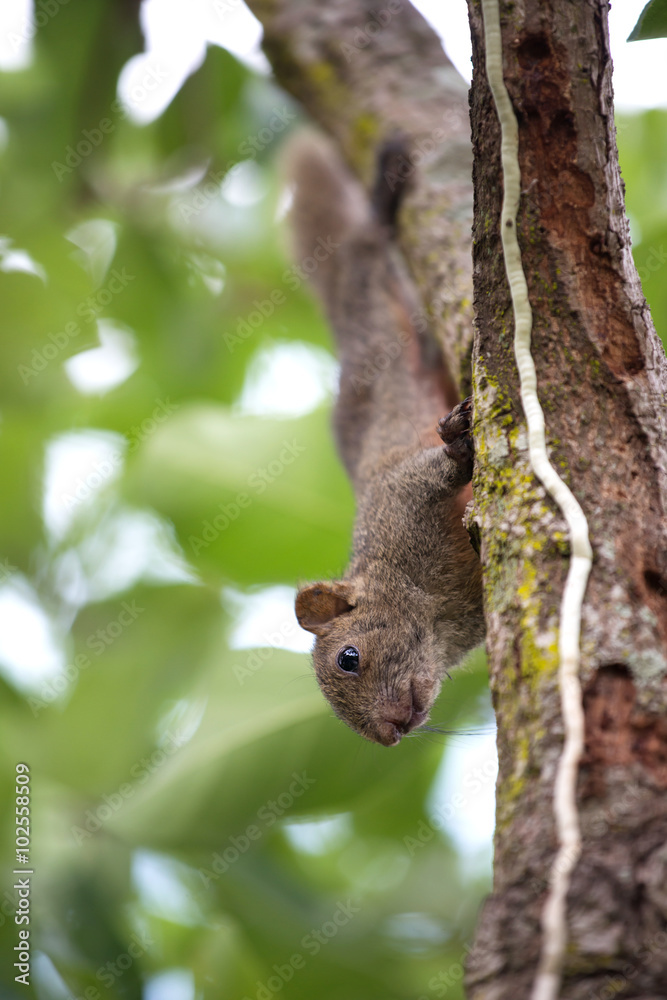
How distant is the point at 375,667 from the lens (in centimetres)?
332

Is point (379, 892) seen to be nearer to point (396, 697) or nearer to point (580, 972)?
point (396, 697)

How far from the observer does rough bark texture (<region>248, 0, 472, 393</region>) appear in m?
3.23

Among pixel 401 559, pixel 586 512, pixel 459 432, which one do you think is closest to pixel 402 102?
pixel 459 432

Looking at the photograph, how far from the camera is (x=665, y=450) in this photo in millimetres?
1748

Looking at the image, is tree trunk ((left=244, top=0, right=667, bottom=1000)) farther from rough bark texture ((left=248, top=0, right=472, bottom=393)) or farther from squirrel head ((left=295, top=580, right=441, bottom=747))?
squirrel head ((left=295, top=580, right=441, bottom=747))

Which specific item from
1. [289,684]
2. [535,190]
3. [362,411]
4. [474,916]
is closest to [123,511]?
[289,684]

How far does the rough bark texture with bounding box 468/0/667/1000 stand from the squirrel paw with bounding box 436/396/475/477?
710 millimetres

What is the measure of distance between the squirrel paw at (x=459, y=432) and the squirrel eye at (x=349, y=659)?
872 mm

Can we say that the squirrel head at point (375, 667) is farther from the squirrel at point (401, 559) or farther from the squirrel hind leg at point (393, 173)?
the squirrel hind leg at point (393, 173)

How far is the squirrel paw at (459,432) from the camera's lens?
8.72 ft

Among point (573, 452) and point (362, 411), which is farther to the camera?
point (362, 411)

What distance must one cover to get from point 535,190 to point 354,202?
13.2ft

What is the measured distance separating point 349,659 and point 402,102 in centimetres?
236

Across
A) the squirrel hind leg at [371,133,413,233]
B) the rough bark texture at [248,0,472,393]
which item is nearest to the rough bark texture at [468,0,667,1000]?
the rough bark texture at [248,0,472,393]
